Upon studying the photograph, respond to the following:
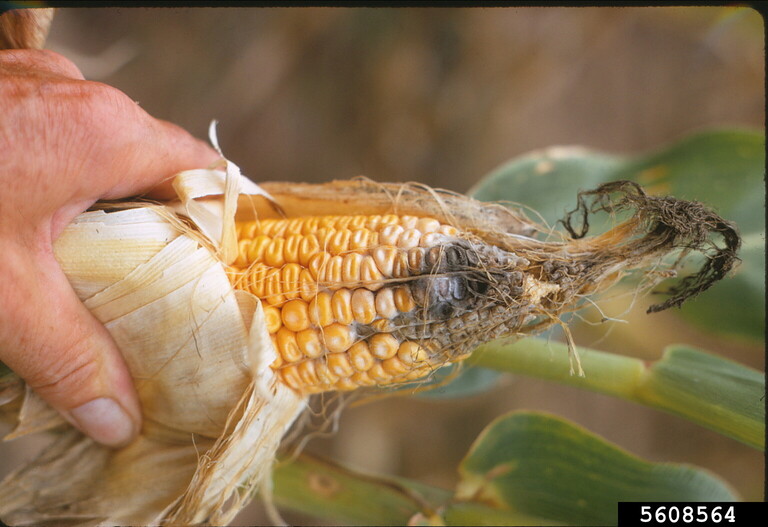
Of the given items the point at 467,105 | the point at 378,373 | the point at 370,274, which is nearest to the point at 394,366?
the point at 378,373

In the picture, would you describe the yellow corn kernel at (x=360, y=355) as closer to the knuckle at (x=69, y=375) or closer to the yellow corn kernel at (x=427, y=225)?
the yellow corn kernel at (x=427, y=225)

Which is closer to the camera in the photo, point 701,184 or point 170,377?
point 170,377

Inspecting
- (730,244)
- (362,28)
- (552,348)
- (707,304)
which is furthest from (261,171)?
(730,244)

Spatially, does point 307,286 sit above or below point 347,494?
above

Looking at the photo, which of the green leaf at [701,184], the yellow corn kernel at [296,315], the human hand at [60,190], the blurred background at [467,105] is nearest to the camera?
the human hand at [60,190]

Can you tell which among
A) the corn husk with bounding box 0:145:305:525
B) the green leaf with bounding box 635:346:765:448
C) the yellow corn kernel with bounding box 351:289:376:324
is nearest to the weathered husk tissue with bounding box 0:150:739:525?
the corn husk with bounding box 0:145:305:525

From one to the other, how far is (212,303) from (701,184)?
1.04 metres

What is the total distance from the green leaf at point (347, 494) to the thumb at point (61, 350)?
1.23ft

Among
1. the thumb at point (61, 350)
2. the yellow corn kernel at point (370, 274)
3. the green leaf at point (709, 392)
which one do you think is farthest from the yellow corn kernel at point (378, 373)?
the green leaf at point (709, 392)

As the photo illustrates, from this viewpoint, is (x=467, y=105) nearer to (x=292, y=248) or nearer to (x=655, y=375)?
(x=655, y=375)

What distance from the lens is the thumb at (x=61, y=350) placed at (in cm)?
58

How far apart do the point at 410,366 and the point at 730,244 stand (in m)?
0.40

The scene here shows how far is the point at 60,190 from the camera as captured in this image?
22.8 inches

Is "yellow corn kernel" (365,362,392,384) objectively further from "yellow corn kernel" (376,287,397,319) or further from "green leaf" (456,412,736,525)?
"green leaf" (456,412,736,525)
